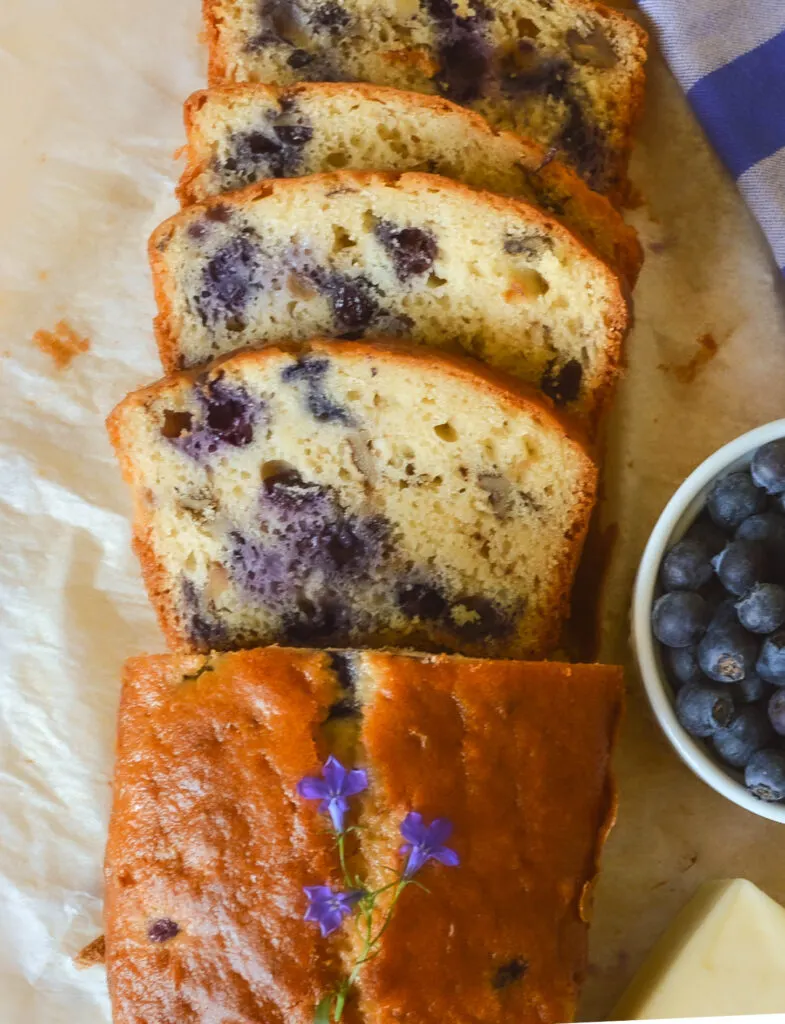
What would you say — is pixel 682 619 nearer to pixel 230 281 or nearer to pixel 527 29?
pixel 230 281

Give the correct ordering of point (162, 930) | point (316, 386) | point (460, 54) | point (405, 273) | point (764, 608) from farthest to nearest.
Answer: point (460, 54), point (405, 273), point (316, 386), point (764, 608), point (162, 930)

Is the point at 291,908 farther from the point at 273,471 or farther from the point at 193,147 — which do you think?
the point at 193,147

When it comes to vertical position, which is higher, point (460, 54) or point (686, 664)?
point (460, 54)

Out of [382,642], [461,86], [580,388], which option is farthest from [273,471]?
[461,86]

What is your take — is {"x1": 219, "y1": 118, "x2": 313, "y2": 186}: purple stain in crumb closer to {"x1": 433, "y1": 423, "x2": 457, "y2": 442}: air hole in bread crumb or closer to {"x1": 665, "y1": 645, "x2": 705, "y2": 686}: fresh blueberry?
{"x1": 433, "y1": 423, "x2": 457, "y2": 442}: air hole in bread crumb

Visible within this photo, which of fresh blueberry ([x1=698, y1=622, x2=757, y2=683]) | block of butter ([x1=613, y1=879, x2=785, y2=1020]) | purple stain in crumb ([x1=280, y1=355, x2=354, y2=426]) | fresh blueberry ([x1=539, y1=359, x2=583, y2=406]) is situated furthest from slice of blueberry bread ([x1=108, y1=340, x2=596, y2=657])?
block of butter ([x1=613, y1=879, x2=785, y2=1020])

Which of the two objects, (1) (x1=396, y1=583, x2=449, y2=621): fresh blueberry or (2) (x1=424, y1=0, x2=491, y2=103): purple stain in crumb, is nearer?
(1) (x1=396, y1=583, x2=449, y2=621): fresh blueberry

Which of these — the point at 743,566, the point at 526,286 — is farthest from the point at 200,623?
the point at 743,566
